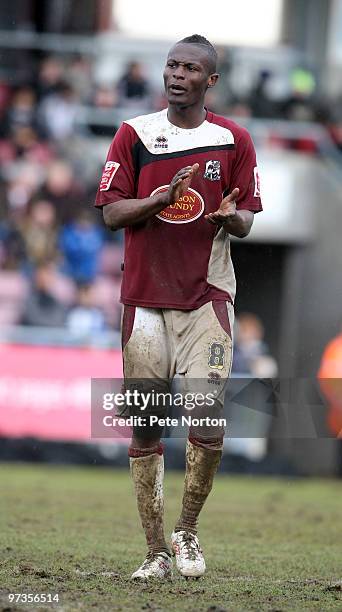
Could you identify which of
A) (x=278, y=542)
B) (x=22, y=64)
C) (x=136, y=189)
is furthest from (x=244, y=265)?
(x=136, y=189)

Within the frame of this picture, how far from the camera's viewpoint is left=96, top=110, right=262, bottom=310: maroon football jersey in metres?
6.98

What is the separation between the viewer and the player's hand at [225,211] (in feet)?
22.0

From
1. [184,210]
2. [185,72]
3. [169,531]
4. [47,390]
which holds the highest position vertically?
[185,72]

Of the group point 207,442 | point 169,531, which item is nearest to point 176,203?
point 207,442

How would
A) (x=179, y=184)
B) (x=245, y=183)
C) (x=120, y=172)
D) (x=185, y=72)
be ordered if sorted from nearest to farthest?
1. (x=179, y=184)
2. (x=185, y=72)
3. (x=120, y=172)
4. (x=245, y=183)

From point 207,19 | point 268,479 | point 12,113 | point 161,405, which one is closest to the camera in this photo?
point 161,405

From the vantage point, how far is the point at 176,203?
22.9 ft

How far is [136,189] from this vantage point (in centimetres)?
706

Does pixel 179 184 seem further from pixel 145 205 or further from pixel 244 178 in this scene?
pixel 244 178

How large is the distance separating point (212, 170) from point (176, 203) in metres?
0.27

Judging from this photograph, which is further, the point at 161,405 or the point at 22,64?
the point at 22,64

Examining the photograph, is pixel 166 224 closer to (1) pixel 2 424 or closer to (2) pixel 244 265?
(1) pixel 2 424

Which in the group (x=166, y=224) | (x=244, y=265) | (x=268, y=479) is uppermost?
(x=166, y=224)

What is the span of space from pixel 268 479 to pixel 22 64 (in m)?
8.56
